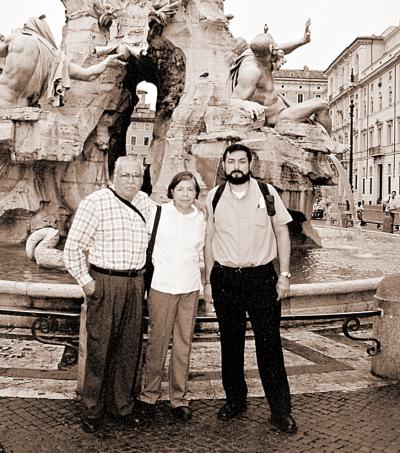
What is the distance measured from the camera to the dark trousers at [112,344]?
11.3 feet

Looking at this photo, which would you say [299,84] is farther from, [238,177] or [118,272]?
[118,272]

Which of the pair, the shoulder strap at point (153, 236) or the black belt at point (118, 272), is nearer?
the black belt at point (118, 272)

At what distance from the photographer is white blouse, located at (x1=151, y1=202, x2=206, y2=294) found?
140 inches

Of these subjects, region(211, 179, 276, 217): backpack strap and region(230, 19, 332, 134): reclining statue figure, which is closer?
region(211, 179, 276, 217): backpack strap

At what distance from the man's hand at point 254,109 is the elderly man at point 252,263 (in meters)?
5.57

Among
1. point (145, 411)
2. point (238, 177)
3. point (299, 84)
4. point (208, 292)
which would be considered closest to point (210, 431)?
point (145, 411)

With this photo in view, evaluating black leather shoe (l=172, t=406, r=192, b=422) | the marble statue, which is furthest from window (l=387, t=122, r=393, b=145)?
black leather shoe (l=172, t=406, r=192, b=422)

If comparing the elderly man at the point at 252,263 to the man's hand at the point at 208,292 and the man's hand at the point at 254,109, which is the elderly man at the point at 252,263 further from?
the man's hand at the point at 254,109

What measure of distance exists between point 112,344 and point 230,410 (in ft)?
2.84

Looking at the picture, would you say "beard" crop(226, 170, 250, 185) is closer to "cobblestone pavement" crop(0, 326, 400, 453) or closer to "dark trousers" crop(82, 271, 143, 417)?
"dark trousers" crop(82, 271, 143, 417)

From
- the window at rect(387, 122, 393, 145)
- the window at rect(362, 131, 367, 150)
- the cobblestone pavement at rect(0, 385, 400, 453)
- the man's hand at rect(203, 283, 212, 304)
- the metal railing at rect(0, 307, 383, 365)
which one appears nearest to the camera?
the cobblestone pavement at rect(0, 385, 400, 453)

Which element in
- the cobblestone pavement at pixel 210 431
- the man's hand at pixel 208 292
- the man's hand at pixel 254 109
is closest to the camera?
the cobblestone pavement at pixel 210 431

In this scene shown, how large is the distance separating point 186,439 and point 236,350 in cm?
64

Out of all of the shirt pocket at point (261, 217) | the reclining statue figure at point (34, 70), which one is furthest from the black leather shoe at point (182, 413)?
the reclining statue figure at point (34, 70)
